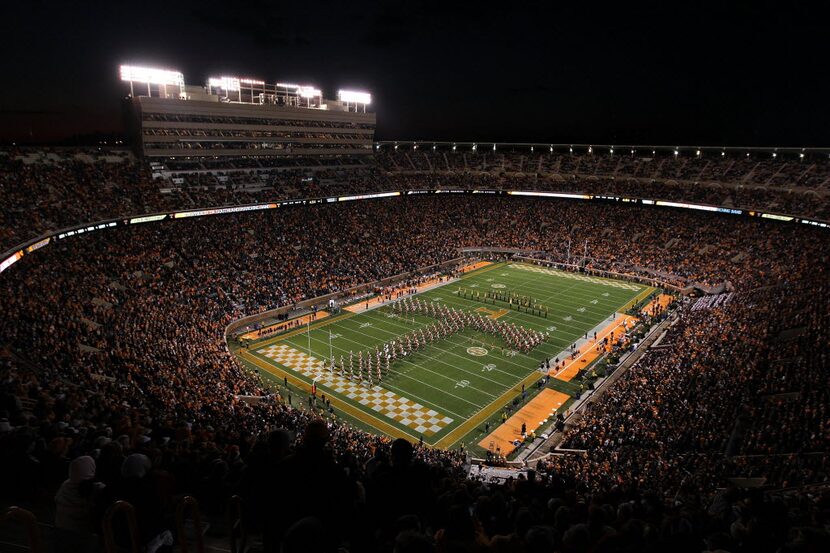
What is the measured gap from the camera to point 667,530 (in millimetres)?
4625

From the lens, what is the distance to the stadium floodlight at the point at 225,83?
5444 centimetres

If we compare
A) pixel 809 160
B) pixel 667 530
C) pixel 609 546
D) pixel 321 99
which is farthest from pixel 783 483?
pixel 321 99

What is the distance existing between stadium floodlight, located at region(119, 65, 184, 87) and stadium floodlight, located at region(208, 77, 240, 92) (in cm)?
475

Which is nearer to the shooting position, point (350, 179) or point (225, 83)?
point (225, 83)

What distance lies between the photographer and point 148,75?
47.2 metres

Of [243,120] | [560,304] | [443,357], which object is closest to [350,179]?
[243,120]

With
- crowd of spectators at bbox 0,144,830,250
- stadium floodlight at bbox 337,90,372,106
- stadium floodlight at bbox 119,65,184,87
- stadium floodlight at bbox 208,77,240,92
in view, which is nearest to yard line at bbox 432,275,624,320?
crowd of spectators at bbox 0,144,830,250

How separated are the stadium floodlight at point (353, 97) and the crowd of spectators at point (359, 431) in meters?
17.4

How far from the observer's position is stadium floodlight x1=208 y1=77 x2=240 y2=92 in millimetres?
54438

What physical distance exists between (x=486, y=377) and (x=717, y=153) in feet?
195

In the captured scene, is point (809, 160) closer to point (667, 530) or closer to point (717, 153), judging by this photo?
point (717, 153)

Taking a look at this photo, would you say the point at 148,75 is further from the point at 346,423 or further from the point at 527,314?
the point at 346,423

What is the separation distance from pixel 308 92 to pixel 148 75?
20499mm

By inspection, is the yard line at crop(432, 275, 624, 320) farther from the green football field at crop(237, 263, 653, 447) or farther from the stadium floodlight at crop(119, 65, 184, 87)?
the stadium floodlight at crop(119, 65, 184, 87)
